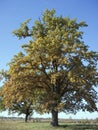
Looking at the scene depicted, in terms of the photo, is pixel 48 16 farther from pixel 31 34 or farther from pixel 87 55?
pixel 87 55

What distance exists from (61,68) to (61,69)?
0.23 m

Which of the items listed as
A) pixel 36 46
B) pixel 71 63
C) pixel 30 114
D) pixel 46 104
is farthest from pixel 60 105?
pixel 30 114

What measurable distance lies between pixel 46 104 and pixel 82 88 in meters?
5.50

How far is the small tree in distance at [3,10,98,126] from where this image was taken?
154 ft

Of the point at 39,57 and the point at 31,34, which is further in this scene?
the point at 31,34

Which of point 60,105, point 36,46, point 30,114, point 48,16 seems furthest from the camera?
point 30,114

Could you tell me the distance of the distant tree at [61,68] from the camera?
46938 mm

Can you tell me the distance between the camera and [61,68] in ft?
161

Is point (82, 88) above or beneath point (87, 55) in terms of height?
beneath

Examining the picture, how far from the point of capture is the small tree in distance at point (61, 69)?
46.9m

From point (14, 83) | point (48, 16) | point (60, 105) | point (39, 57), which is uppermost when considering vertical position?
point (48, 16)

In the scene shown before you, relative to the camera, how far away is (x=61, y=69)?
4897 cm

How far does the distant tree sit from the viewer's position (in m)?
46.9

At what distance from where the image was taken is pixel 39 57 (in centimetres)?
4919
